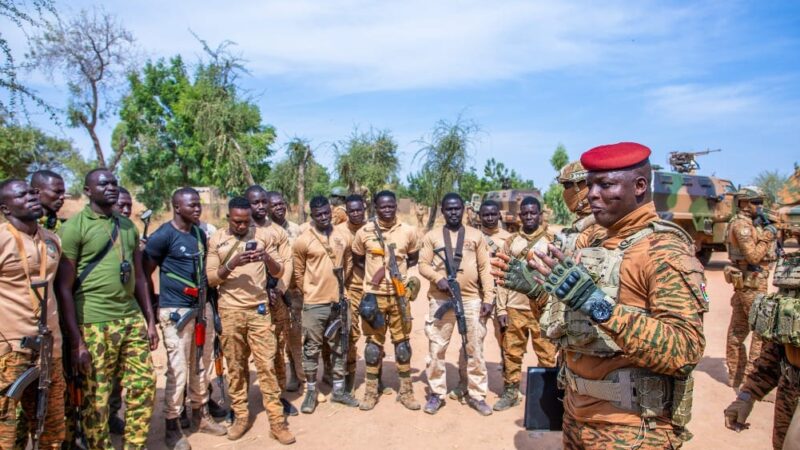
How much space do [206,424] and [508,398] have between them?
123 inches

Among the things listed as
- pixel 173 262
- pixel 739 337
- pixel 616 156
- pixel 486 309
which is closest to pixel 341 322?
pixel 486 309

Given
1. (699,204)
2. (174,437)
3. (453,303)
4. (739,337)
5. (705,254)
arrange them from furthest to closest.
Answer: (705,254)
(699,204)
(739,337)
(453,303)
(174,437)

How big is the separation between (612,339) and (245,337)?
3691 millimetres

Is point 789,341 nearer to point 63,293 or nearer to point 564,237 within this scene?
point 564,237

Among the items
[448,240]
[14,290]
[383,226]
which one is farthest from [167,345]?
[448,240]

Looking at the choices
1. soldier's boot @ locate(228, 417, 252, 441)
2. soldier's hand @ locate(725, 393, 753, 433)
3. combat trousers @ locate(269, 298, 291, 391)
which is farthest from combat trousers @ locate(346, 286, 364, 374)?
soldier's hand @ locate(725, 393, 753, 433)

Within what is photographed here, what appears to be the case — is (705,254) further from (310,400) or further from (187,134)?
(187,134)

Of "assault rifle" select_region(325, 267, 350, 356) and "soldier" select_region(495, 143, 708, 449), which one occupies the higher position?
"soldier" select_region(495, 143, 708, 449)

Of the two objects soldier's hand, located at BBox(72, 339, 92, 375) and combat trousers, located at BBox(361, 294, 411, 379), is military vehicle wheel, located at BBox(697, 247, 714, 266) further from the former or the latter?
soldier's hand, located at BBox(72, 339, 92, 375)

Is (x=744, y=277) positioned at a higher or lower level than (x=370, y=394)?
higher

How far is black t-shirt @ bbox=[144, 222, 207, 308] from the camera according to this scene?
15.0ft

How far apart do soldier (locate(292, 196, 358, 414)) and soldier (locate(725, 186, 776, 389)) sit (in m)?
4.51

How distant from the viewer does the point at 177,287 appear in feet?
15.1

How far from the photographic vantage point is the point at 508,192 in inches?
685
